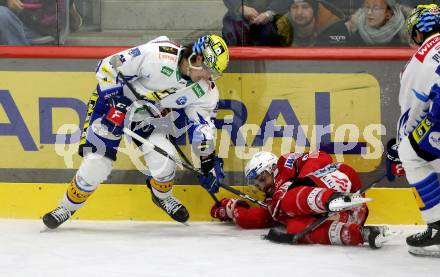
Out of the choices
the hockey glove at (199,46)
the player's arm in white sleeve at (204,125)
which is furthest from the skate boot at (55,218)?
the hockey glove at (199,46)

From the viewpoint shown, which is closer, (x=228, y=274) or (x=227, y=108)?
(x=228, y=274)

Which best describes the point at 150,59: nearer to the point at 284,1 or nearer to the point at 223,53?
the point at 223,53

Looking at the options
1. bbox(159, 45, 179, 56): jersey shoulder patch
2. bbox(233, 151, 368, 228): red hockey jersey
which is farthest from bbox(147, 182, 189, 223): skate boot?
bbox(159, 45, 179, 56): jersey shoulder patch

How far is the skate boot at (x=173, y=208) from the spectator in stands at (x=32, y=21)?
1.12 meters

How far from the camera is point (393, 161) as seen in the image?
457 cm

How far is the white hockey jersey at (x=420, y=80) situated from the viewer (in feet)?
13.3

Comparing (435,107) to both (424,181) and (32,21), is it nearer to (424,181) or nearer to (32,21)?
(424,181)

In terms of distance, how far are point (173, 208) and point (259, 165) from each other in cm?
55

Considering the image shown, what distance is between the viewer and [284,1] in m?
5.28

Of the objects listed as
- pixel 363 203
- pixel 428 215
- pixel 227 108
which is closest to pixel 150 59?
pixel 227 108

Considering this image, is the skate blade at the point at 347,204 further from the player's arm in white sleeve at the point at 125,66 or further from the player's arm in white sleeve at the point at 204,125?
the player's arm in white sleeve at the point at 125,66

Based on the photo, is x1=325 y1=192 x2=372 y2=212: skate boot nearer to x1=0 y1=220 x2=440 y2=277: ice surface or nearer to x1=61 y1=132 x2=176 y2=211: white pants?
x1=0 y1=220 x2=440 y2=277: ice surface

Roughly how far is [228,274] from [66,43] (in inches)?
81.3

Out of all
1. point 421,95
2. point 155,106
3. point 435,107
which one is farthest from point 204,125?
point 435,107
